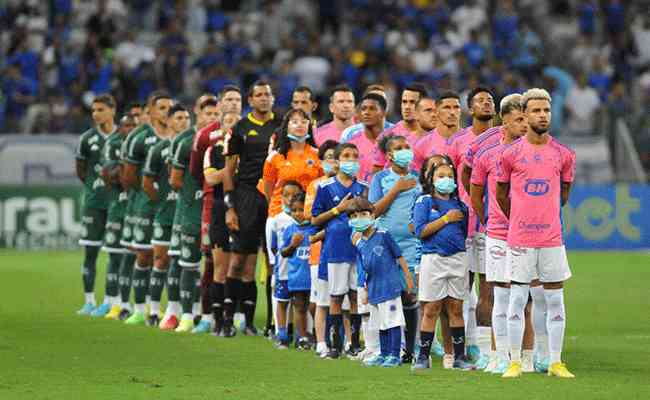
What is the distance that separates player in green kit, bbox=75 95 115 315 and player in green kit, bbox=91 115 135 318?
23cm

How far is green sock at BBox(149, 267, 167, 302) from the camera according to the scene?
58.8 feet

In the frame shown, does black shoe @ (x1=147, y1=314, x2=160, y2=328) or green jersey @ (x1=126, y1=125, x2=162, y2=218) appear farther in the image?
green jersey @ (x1=126, y1=125, x2=162, y2=218)

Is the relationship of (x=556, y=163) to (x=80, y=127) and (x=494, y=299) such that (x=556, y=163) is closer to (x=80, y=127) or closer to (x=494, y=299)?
(x=494, y=299)

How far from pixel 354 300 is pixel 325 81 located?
1860cm

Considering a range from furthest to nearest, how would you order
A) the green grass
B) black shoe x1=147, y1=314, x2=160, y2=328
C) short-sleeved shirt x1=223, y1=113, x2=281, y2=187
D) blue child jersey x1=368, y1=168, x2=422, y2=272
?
black shoe x1=147, y1=314, x2=160, y2=328, short-sleeved shirt x1=223, y1=113, x2=281, y2=187, blue child jersey x1=368, y1=168, x2=422, y2=272, the green grass

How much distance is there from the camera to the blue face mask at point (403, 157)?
13.7m

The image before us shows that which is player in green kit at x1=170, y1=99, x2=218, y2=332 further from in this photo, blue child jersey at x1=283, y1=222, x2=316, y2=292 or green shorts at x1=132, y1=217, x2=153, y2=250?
blue child jersey at x1=283, y1=222, x2=316, y2=292

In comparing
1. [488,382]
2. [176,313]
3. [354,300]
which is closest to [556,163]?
[488,382]

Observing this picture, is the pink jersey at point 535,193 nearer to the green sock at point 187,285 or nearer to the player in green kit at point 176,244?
the player in green kit at point 176,244

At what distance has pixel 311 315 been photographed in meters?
15.4

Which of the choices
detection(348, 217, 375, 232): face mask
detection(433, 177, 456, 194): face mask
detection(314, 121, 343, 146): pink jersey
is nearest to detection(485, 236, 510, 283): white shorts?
detection(433, 177, 456, 194): face mask

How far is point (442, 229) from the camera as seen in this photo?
511 inches

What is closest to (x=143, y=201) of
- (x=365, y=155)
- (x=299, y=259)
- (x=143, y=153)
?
(x=143, y=153)

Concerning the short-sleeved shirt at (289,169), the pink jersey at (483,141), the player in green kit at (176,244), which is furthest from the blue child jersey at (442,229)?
the player in green kit at (176,244)
